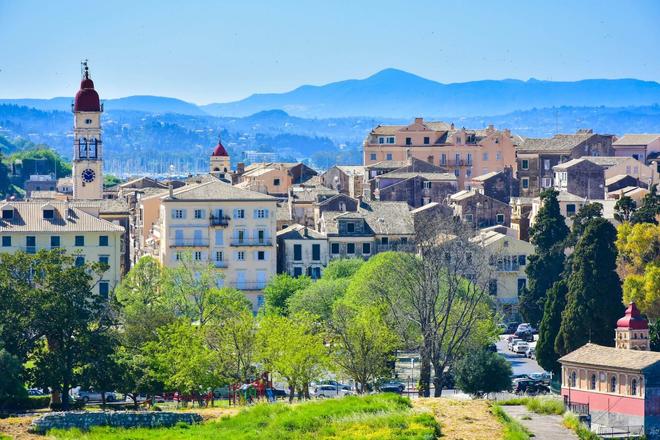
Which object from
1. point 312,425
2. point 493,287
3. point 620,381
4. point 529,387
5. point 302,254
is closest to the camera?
point 312,425

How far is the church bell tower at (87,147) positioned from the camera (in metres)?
140

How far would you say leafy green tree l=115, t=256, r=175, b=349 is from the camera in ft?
250

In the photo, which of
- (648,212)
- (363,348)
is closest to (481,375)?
(363,348)

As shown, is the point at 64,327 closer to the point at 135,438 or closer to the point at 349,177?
the point at 135,438

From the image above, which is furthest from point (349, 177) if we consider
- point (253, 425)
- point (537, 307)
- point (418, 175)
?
point (253, 425)

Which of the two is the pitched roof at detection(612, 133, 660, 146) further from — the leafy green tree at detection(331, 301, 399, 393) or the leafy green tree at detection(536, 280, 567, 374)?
the leafy green tree at detection(331, 301, 399, 393)

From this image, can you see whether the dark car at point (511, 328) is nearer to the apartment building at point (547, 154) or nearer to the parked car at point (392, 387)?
the parked car at point (392, 387)

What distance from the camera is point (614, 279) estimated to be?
277ft

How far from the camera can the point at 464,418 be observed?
5362 centimetres

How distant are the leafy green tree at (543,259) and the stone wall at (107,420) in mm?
47844

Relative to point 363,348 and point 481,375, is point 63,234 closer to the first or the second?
point 363,348

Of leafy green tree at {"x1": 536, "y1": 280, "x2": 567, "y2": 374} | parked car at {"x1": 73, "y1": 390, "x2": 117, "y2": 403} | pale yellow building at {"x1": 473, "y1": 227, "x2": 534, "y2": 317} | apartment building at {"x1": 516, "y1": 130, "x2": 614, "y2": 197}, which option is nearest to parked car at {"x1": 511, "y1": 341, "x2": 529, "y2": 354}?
leafy green tree at {"x1": 536, "y1": 280, "x2": 567, "y2": 374}

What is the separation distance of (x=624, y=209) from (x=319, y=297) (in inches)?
900

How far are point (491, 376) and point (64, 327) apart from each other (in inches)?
697
